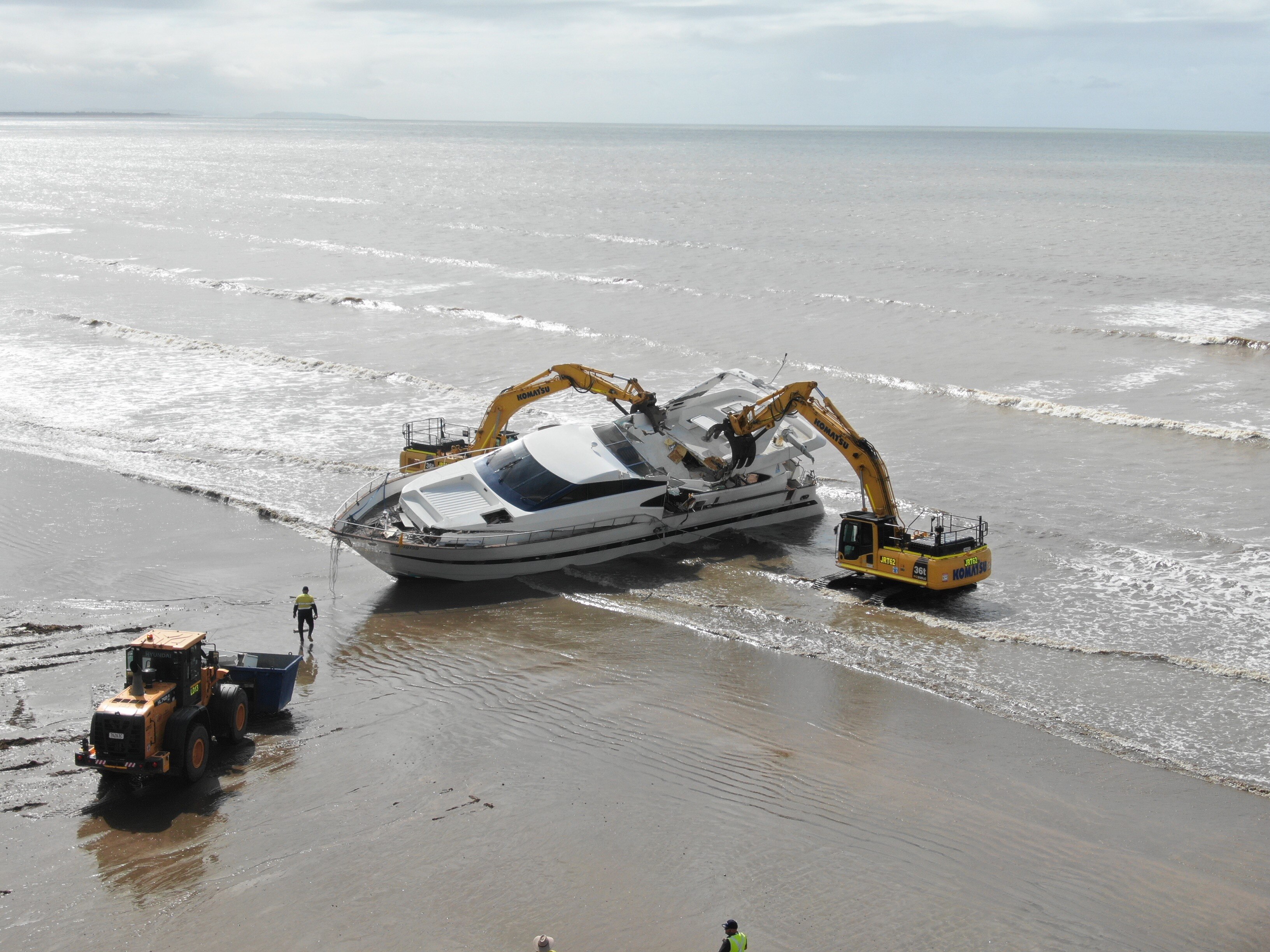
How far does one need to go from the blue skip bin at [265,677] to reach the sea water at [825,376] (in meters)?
5.49

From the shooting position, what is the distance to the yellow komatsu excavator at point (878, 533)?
64.5 feet

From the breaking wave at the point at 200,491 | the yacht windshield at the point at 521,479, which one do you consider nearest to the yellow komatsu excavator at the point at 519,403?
the yacht windshield at the point at 521,479

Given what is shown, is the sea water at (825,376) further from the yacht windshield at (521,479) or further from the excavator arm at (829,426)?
the excavator arm at (829,426)

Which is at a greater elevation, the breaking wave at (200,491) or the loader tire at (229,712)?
the breaking wave at (200,491)

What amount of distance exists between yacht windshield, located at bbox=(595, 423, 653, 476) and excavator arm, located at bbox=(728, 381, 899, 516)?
2116 mm

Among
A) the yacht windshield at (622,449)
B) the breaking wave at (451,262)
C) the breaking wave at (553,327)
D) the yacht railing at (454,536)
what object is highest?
the breaking wave at (451,262)

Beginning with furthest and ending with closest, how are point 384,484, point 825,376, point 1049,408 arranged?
point 825,376
point 1049,408
point 384,484

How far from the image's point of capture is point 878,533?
2031 cm

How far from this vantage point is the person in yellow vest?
17.3m

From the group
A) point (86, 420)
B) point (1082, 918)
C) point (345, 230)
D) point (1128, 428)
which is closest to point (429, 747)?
point (1082, 918)

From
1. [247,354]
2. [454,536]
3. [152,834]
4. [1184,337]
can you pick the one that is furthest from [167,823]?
[1184,337]

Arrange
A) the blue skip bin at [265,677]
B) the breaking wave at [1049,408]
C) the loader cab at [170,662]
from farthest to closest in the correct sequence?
the breaking wave at [1049,408]
the blue skip bin at [265,677]
the loader cab at [170,662]

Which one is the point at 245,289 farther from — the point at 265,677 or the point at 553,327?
the point at 265,677

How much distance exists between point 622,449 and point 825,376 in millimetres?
16664
